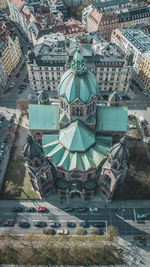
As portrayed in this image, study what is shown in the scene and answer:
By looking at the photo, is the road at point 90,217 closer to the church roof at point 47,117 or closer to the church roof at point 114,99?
the church roof at point 47,117

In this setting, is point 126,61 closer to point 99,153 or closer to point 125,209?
point 99,153

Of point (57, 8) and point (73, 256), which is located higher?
point (57, 8)

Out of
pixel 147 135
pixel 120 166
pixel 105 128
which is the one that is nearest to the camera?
pixel 120 166

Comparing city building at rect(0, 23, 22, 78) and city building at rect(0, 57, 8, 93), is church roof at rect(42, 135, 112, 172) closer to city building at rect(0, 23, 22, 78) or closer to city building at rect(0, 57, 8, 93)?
city building at rect(0, 57, 8, 93)

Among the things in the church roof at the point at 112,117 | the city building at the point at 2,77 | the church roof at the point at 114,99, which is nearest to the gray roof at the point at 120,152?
the church roof at the point at 112,117

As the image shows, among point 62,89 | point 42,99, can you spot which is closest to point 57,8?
point 42,99

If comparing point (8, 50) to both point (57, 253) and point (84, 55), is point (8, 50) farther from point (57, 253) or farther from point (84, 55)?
point (57, 253)

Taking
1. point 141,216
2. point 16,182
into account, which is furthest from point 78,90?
point 141,216
